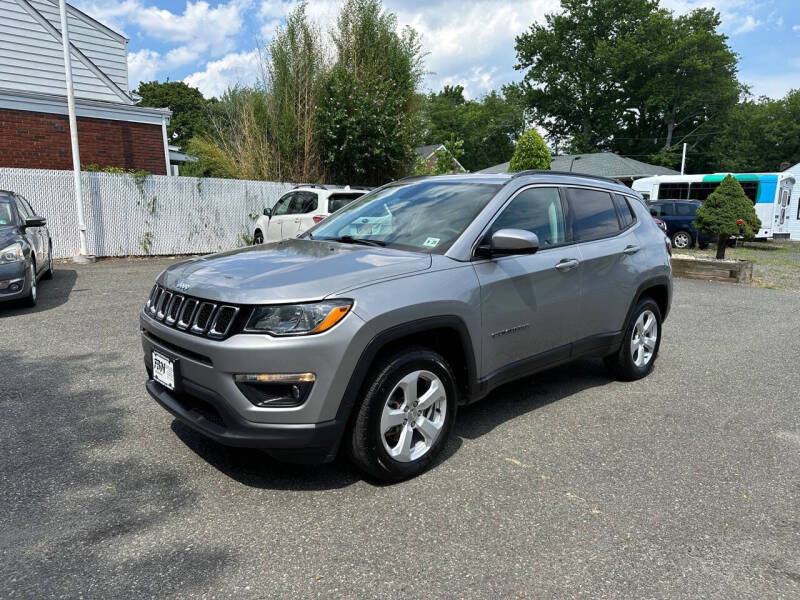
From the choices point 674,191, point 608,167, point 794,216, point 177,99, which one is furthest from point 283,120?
point 177,99

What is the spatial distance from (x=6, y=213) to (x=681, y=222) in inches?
795

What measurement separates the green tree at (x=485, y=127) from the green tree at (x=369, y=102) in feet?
155

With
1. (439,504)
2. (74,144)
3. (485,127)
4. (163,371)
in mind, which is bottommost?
(439,504)

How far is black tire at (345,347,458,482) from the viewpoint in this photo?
2.91 m

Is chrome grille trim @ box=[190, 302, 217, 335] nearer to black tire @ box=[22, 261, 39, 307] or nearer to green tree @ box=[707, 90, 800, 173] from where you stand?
black tire @ box=[22, 261, 39, 307]

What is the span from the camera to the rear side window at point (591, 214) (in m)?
4.35

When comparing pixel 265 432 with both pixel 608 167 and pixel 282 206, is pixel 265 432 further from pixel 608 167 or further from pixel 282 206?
pixel 608 167

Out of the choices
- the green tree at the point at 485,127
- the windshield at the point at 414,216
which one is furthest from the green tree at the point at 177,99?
the windshield at the point at 414,216

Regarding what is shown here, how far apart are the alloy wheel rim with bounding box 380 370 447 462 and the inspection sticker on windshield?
113 centimetres

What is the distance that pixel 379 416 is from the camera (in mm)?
2953

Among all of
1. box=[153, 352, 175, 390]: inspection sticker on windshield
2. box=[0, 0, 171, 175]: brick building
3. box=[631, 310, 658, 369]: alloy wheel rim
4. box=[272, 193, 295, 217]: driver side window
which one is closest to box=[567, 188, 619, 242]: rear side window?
box=[631, 310, 658, 369]: alloy wheel rim

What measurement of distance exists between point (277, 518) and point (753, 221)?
45.6 feet

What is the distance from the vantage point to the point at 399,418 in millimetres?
3080

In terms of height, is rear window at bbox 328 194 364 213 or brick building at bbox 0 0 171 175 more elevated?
brick building at bbox 0 0 171 175
